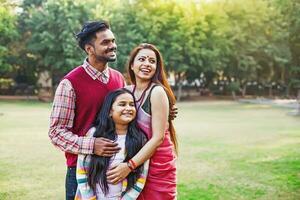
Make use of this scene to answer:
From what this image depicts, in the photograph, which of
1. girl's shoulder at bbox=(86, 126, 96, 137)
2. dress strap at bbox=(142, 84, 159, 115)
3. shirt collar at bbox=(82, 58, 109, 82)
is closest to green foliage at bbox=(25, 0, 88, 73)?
shirt collar at bbox=(82, 58, 109, 82)

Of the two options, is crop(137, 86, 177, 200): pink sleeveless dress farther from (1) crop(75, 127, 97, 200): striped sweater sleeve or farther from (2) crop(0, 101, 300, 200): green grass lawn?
(2) crop(0, 101, 300, 200): green grass lawn

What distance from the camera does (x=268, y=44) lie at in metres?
31.6

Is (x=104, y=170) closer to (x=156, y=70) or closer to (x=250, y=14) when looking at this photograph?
(x=156, y=70)

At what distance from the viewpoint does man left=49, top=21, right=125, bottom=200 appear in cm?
277

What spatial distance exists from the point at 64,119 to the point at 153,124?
51cm

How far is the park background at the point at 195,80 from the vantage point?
289 inches

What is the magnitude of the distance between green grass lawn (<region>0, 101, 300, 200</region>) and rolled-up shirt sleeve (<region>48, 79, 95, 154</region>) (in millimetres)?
3281

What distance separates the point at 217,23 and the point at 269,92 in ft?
30.3

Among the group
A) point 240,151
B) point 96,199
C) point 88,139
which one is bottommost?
point 240,151

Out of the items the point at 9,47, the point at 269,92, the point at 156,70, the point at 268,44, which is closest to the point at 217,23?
the point at 268,44

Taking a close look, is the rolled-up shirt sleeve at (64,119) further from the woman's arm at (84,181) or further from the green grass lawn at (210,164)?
the green grass lawn at (210,164)

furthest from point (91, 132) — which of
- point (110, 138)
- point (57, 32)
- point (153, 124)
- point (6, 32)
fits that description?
point (57, 32)

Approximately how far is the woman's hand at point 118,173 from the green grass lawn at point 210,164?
3.26 meters

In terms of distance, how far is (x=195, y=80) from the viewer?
119 feet
